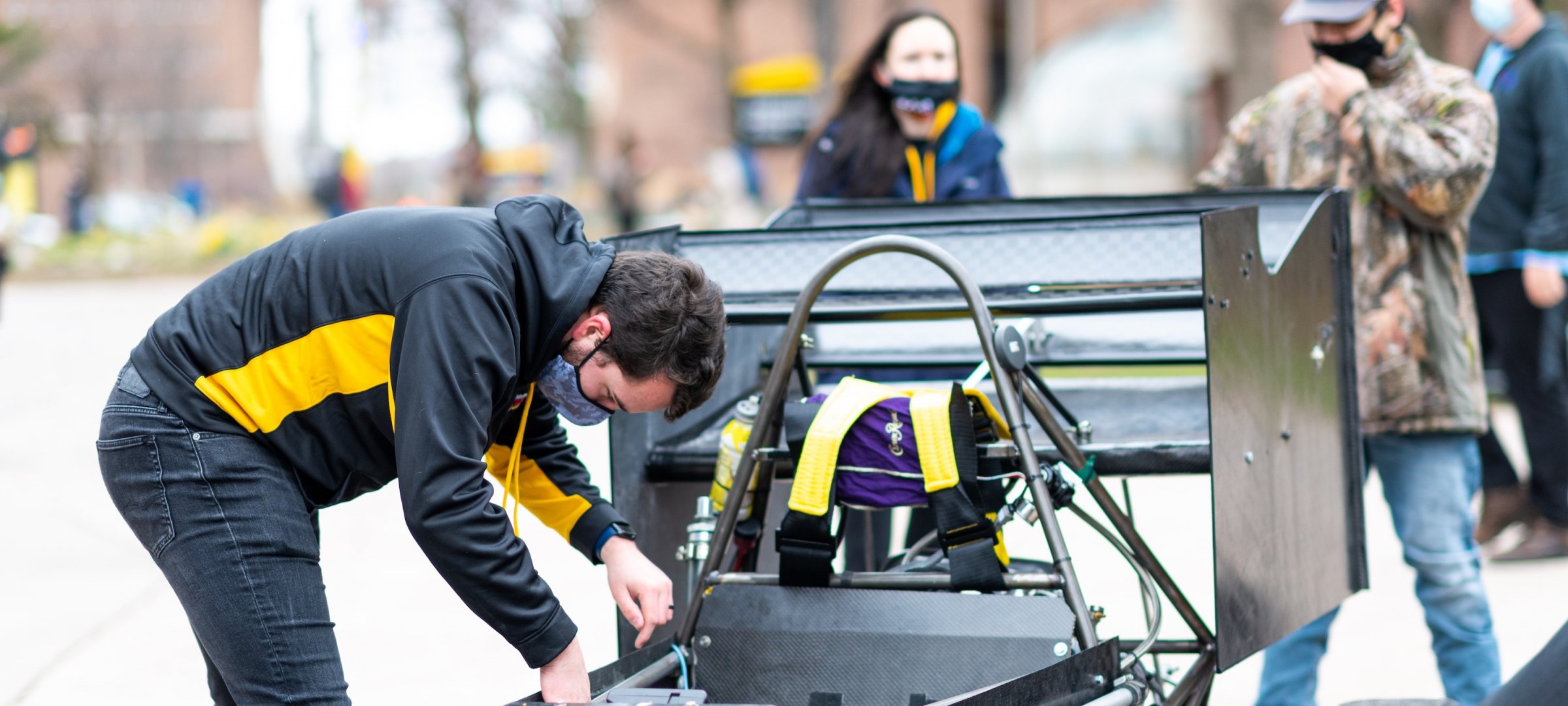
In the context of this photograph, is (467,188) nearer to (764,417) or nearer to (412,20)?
(412,20)

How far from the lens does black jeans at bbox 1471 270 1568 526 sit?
17.4 feet

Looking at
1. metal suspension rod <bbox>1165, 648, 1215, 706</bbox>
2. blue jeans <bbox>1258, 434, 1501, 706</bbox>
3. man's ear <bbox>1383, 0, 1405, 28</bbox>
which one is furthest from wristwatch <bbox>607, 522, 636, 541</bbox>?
man's ear <bbox>1383, 0, 1405, 28</bbox>

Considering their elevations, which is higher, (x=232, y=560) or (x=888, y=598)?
(x=232, y=560)

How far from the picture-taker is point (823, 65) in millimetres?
17656

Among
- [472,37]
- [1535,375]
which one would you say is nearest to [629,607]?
[1535,375]

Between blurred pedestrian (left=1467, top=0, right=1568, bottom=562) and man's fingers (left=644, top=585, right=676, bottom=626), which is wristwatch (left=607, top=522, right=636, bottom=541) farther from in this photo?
blurred pedestrian (left=1467, top=0, right=1568, bottom=562)

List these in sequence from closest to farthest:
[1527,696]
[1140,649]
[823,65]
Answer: [1527,696] < [1140,649] < [823,65]

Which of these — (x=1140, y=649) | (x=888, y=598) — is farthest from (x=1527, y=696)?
(x=888, y=598)

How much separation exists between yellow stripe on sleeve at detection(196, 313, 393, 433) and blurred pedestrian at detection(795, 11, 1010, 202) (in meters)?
2.24

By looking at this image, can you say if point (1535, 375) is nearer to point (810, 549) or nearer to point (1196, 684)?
point (1196, 684)

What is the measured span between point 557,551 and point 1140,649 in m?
3.73

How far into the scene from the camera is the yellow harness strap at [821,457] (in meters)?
2.61

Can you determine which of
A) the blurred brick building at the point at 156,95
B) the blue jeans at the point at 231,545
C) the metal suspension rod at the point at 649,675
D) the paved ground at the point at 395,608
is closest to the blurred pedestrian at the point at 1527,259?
the paved ground at the point at 395,608

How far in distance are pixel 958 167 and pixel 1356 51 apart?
4.03 feet
